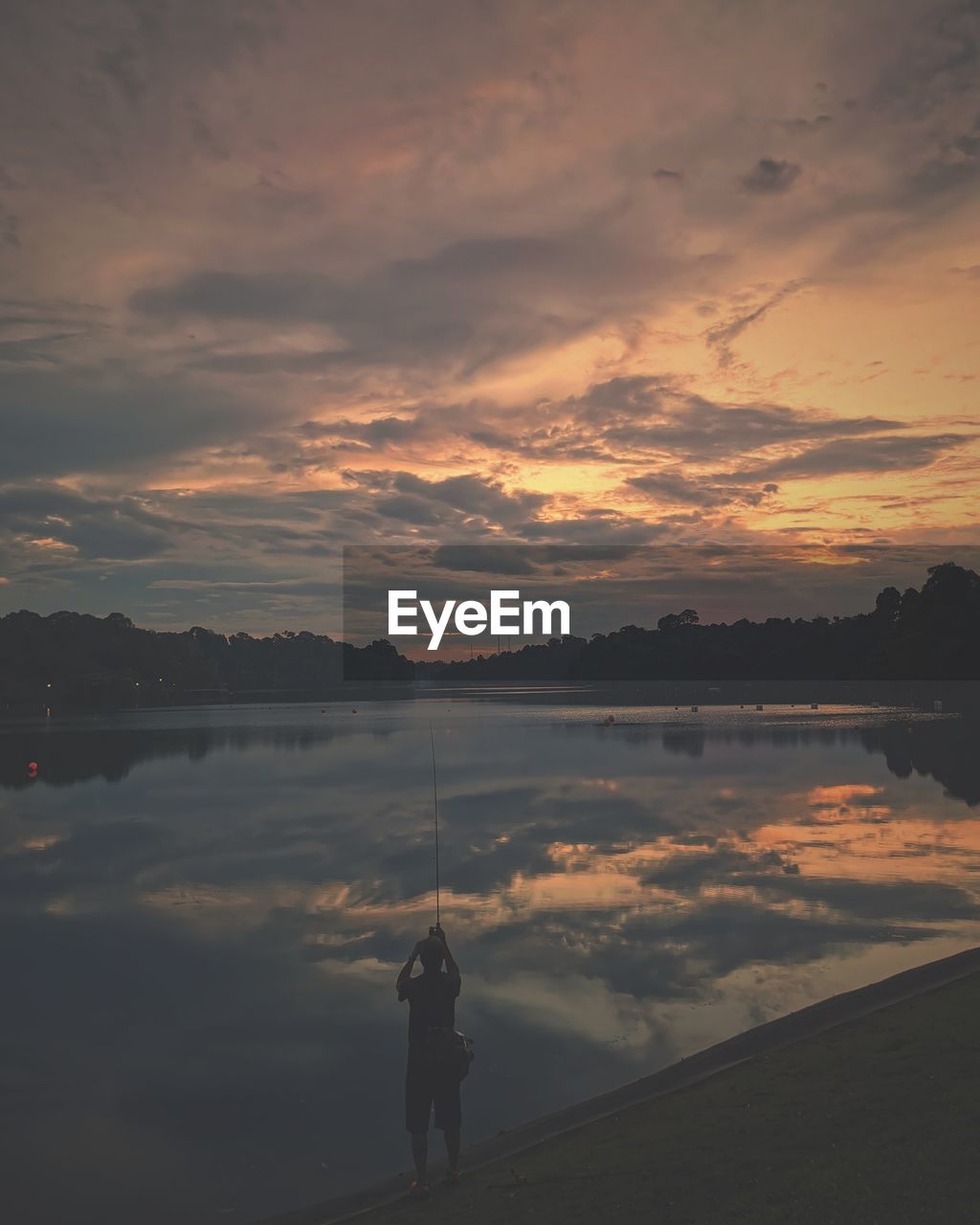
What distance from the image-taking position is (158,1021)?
16.6m

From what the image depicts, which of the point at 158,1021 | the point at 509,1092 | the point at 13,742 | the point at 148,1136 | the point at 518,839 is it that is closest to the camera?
the point at 148,1136

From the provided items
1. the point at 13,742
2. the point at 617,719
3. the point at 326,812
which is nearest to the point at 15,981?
the point at 326,812

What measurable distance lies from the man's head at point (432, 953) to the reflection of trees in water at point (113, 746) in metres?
51.2

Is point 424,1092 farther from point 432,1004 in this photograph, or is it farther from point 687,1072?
point 687,1072

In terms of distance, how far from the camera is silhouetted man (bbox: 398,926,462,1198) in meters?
10.1

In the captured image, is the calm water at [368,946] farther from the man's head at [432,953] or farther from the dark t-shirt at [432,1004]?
the man's head at [432,953]

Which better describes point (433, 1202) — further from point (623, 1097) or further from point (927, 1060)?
point (927, 1060)

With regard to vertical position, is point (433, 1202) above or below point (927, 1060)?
below

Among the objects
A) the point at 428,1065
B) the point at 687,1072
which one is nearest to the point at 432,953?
the point at 428,1065

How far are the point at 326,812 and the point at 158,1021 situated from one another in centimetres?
2588

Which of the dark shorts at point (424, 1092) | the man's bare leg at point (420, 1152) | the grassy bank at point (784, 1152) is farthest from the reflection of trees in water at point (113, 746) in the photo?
the grassy bank at point (784, 1152)

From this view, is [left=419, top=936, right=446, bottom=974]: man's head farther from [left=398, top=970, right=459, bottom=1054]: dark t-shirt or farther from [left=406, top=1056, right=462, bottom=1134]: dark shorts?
[left=406, top=1056, right=462, bottom=1134]: dark shorts

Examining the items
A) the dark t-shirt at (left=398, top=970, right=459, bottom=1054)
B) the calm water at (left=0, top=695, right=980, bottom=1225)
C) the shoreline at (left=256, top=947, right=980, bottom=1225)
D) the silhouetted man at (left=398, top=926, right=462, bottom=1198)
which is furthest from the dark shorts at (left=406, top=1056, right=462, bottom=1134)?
the calm water at (left=0, top=695, right=980, bottom=1225)

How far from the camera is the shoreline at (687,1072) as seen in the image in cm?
1049
